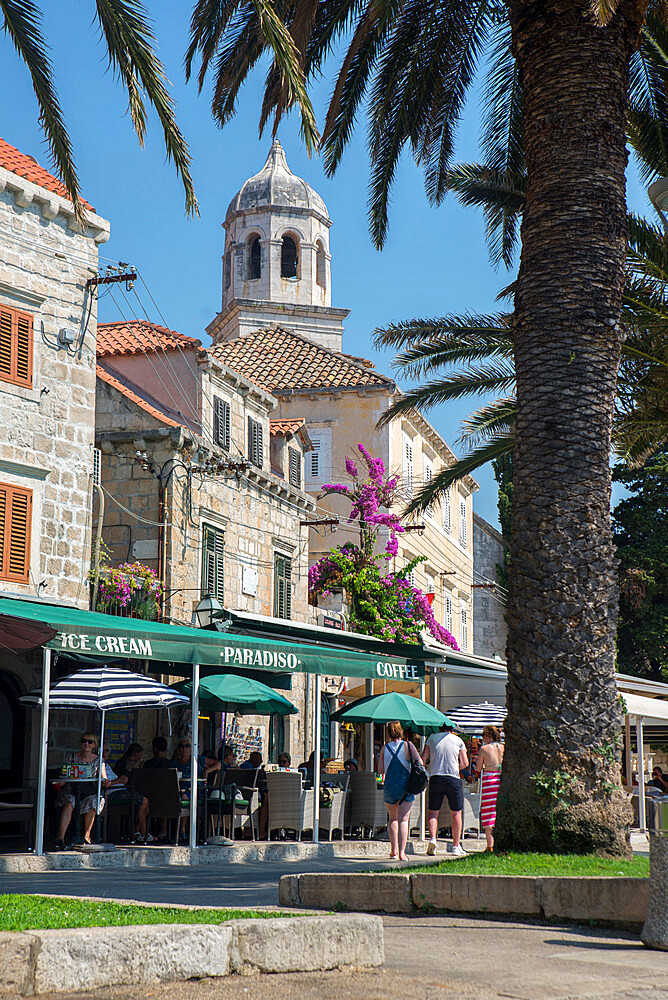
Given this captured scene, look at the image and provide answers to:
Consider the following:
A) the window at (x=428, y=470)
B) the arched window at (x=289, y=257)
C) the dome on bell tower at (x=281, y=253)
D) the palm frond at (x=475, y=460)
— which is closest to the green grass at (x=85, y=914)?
the palm frond at (x=475, y=460)

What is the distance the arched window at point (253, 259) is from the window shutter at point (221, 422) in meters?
21.4

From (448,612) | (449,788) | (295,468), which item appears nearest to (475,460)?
(449,788)

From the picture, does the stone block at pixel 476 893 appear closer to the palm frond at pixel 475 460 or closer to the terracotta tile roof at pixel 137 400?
the palm frond at pixel 475 460

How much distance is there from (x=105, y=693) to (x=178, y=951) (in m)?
9.23

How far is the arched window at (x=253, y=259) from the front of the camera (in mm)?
46656

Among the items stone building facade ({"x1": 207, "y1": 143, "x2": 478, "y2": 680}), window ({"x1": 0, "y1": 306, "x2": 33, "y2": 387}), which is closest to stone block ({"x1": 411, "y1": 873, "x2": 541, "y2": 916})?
window ({"x1": 0, "y1": 306, "x2": 33, "y2": 387})

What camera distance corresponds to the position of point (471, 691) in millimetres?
24984

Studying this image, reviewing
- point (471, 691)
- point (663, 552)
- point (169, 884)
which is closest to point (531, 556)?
point (169, 884)

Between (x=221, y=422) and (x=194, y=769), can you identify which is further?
(x=221, y=422)

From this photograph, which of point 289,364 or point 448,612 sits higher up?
point 289,364

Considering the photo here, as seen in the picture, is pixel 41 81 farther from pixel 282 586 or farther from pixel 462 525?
pixel 462 525

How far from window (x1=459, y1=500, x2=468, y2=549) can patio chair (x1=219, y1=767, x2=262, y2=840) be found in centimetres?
A: 2618

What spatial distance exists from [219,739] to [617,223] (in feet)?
47.3

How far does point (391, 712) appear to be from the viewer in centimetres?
1711
